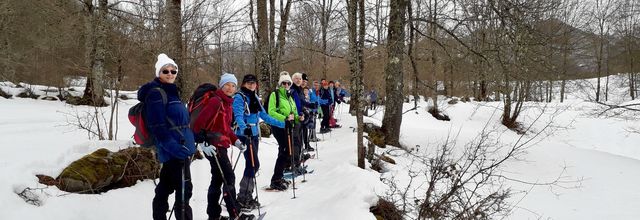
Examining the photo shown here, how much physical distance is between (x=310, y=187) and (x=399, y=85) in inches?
173

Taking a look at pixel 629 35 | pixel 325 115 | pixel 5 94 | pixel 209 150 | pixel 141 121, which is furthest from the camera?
pixel 629 35

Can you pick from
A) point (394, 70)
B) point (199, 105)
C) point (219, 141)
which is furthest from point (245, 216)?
point (394, 70)

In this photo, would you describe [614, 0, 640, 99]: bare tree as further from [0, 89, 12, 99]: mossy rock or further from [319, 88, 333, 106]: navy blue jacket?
[0, 89, 12, 99]: mossy rock

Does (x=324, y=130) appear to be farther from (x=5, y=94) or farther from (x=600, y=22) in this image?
(x=600, y=22)

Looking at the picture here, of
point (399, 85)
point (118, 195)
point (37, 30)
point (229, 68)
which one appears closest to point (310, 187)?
point (118, 195)

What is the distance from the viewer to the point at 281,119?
5887 millimetres

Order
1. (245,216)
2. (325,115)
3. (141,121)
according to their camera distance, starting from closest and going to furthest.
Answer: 1. (141,121)
2. (245,216)
3. (325,115)

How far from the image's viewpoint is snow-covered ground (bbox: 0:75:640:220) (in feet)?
13.4

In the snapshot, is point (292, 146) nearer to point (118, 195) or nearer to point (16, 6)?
point (118, 195)

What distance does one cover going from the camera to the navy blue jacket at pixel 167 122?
11.0 feet

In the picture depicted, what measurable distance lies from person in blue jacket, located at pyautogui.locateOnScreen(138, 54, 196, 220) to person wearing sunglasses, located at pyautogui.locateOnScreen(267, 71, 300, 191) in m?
2.35

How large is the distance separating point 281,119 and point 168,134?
2569mm

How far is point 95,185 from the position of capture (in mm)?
4465

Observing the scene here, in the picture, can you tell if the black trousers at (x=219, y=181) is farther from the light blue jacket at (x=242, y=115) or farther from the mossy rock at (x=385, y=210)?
the mossy rock at (x=385, y=210)
